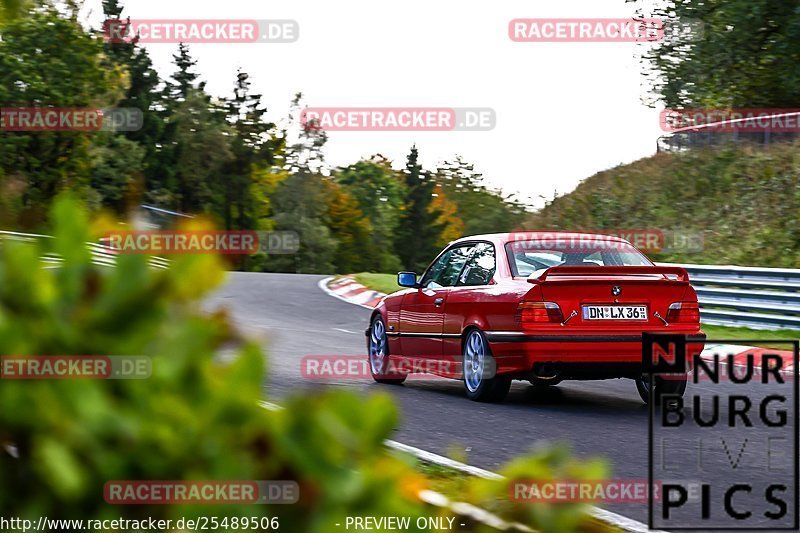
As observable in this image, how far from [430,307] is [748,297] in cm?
828

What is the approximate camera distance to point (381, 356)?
1203cm

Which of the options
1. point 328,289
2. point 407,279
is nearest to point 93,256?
point 407,279

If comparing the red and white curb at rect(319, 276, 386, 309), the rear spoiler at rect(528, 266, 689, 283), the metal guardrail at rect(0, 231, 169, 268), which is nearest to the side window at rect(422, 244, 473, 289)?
the rear spoiler at rect(528, 266, 689, 283)

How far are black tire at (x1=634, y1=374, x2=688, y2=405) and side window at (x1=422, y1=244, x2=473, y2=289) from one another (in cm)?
192

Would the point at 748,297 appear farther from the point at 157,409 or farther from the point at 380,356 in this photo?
the point at 157,409

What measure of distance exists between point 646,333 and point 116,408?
27.6 ft

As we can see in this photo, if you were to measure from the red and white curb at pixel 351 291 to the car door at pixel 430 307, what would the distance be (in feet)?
36.4

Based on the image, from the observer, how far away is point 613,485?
609 cm

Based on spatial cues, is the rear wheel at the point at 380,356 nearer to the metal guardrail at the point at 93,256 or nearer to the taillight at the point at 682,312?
the taillight at the point at 682,312

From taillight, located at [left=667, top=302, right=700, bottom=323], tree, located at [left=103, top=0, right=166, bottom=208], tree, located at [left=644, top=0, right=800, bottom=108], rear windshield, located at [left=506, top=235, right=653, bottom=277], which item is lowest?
taillight, located at [left=667, top=302, right=700, bottom=323]

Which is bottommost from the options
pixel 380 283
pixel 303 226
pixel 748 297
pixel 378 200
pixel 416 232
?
pixel 380 283

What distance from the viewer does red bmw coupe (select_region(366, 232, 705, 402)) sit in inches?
367

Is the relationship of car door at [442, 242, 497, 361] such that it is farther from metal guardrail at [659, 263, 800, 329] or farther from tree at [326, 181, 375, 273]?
tree at [326, 181, 375, 273]

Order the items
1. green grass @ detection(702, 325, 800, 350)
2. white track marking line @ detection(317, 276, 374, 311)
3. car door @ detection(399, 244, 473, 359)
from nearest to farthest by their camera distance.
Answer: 1. car door @ detection(399, 244, 473, 359)
2. green grass @ detection(702, 325, 800, 350)
3. white track marking line @ detection(317, 276, 374, 311)
